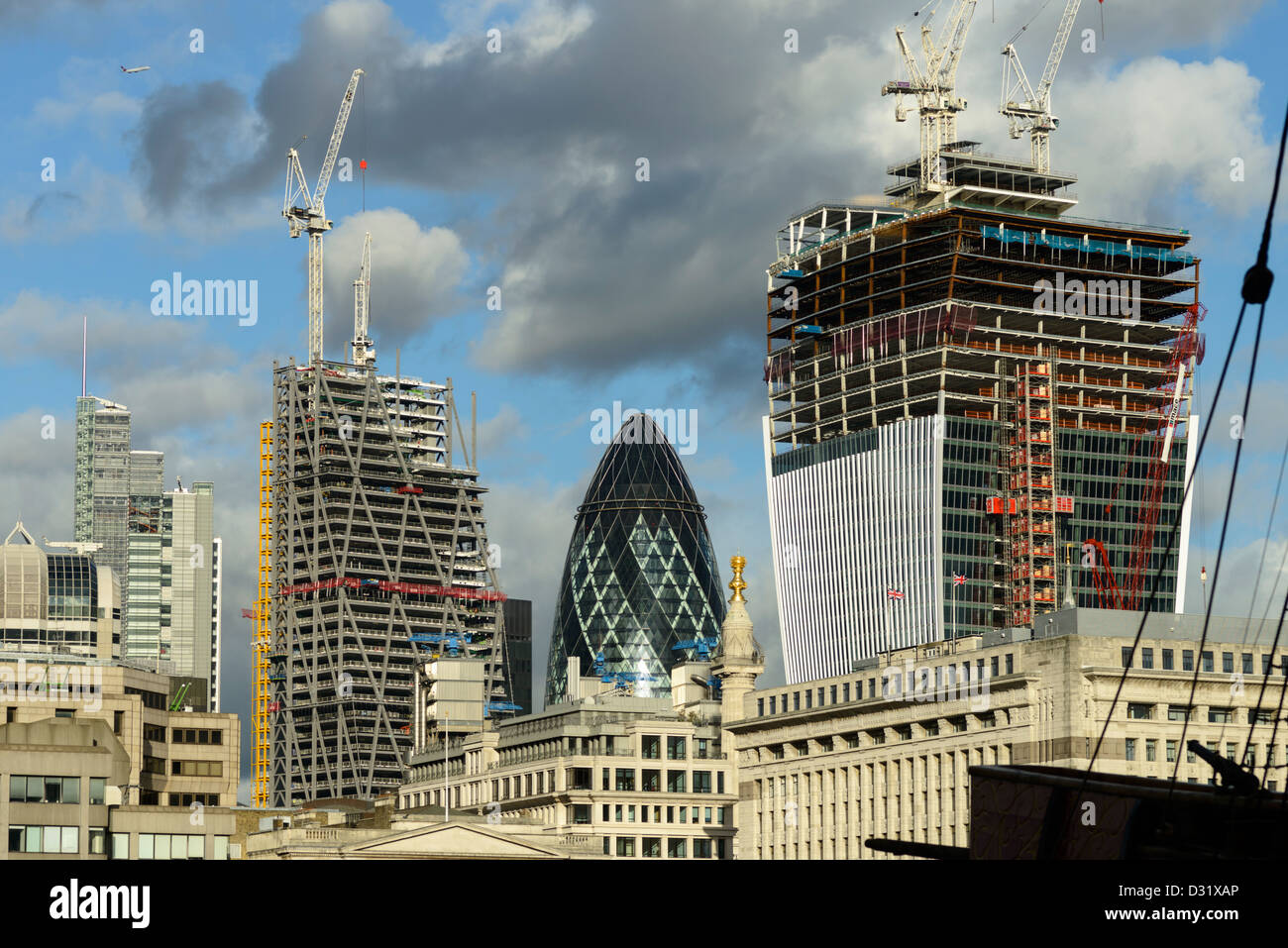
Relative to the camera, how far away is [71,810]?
130m

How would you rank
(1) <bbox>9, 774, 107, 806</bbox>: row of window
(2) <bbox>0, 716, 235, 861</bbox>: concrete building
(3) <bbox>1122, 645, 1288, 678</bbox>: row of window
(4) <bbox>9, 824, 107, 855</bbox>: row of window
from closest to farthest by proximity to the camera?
(4) <bbox>9, 824, 107, 855</bbox>: row of window < (2) <bbox>0, 716, 235, 861</bbox>: concrete building < (1) <bbox>9, 774, 107, 806</bbox>: row of window < (3) <bbox>1122, 645, 1288, 678</bbox>: row of window

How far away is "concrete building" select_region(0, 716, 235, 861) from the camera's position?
422 ft

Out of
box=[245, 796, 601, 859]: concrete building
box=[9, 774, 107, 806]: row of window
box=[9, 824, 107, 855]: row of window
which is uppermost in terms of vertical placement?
box=[9, 774, 107, 806]: row of window

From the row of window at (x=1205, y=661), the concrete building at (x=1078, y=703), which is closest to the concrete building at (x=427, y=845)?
the concrete building at (x=1078, y=703)

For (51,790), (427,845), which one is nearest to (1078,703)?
(427,845)

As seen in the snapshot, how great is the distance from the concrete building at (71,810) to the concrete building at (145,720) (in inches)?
1517

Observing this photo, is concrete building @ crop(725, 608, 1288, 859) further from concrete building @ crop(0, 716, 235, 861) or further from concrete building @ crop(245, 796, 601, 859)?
concrete building @ crop(0, 716, 235, 861)

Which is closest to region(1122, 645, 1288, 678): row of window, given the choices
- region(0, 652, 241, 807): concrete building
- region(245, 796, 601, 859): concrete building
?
region(245, 796, 601, 859): concrete building

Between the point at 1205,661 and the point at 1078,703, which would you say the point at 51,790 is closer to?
the point at 1078,703

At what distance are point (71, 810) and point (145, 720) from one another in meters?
56.9

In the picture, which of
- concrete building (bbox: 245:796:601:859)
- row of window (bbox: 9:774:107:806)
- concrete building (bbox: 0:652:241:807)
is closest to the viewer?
row of window (bbox: 9:774:107:806)

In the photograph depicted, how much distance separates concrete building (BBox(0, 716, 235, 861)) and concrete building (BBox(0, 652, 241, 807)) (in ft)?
126
